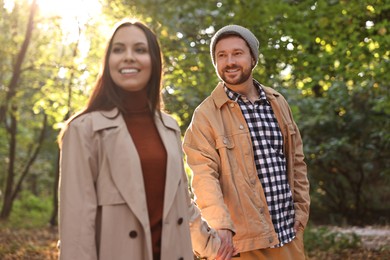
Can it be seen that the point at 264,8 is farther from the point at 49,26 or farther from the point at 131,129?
the point at 49,26

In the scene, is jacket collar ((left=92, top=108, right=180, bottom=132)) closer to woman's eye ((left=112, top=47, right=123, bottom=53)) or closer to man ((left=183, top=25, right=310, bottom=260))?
woman's eye ((left=112, top=47, right=123, bottom=53))

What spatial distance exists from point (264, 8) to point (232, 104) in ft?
14.1

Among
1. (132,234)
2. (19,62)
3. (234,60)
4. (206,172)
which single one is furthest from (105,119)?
(19,62)

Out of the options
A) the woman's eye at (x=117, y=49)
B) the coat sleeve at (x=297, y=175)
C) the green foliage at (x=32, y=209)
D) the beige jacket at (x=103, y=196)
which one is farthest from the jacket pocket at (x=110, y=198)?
the green foliage at (x=32, y=209)

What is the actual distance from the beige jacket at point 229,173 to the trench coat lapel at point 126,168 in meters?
1.33

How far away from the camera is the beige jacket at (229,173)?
13.5ft

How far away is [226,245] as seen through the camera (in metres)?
3.92

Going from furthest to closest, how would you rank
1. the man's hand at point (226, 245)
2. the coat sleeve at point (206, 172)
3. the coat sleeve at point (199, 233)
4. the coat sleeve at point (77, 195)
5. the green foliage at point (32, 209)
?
the green foliage at point (32, 209) → the coat sleeve at point (206, 172) → the man's hand at point (226, 245) → the coat sleeve at point (199, 233) → the coat sleeve at point (77, 195)

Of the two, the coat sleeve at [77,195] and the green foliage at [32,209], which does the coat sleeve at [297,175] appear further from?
the green foliage at [32,209]

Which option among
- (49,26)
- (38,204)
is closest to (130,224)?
(49,26)

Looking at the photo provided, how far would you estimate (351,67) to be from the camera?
8531mm

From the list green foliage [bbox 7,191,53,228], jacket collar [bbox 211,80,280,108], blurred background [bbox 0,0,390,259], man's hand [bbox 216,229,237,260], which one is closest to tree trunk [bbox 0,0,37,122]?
blurred background [bbox 0,0,390,259]

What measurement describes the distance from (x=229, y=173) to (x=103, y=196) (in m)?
1.64

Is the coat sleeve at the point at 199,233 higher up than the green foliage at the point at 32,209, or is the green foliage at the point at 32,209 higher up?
the coat sleeve at the point at 199,233
